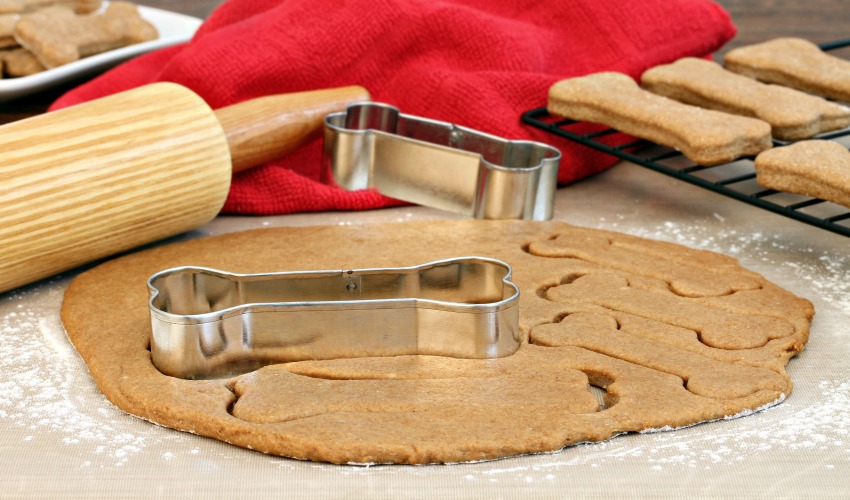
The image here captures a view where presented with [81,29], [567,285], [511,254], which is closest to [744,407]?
[567,285]

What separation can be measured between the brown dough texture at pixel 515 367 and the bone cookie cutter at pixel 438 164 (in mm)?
113

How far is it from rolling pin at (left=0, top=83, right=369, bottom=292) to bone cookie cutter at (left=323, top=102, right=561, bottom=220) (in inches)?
5.7

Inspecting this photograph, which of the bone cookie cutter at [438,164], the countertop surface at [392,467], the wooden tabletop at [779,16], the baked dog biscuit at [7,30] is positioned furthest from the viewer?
the wooden tabletop at [779,16]

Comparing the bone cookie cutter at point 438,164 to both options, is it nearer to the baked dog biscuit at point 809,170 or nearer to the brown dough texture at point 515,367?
the brown dough texture at point 515,367

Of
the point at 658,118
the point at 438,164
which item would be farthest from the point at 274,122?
the point at 658,118

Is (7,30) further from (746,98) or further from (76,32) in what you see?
(746,98)

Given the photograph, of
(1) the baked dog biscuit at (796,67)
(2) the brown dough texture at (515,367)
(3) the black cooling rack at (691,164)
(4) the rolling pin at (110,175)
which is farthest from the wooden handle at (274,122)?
(1) the baked dog biscuit at (796,67)

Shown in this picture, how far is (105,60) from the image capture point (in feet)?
5.98

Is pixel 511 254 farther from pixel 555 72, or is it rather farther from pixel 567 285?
pixel 555 72

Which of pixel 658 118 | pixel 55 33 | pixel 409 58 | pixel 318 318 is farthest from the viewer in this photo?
pixel 55 33

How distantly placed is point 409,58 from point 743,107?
515 millimetres

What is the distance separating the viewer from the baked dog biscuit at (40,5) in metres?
1.85

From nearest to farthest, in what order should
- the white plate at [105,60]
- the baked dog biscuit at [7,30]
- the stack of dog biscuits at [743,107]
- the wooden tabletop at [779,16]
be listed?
the stack of dog biscuits at [743,107] < the white plate at [105,60] < the baked dog biscuit at [7,30] < the wooden tabletop at [779,16]

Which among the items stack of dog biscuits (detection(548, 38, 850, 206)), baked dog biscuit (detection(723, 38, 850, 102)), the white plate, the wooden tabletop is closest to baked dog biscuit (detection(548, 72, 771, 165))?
stack of dog biscuits (detection(548, 38, 850, 206))
